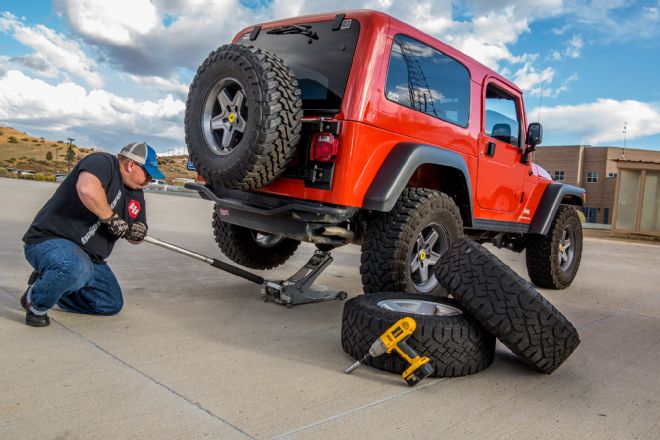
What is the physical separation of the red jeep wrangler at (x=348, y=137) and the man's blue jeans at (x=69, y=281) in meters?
0.97

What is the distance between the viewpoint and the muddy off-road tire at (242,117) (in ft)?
11.4

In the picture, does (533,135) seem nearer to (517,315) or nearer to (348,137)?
(348,137)

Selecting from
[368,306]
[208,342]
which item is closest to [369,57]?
[368,306]

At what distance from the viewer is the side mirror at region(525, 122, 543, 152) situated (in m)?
5.53

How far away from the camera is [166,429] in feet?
6.72

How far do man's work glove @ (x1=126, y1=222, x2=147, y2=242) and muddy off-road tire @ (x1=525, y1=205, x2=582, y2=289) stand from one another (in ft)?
13.6

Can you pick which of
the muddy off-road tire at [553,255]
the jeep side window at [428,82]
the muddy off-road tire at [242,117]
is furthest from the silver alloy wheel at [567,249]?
the muddy off-road tire at [242,117]

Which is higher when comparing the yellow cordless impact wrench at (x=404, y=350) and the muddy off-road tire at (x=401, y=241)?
the muddy off-road tire at (x=401, y=241)

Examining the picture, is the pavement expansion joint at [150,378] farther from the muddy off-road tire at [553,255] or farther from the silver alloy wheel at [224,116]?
the muddy off-road tire at [553,255]

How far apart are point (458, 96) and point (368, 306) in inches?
92.8

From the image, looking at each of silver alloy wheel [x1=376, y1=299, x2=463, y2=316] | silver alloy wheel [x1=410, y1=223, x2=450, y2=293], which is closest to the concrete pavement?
silver alloy wheel [x1=376, y1=299, x2=463, y2=316]

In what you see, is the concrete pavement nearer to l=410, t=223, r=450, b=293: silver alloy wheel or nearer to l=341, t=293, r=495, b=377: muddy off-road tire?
l=341, t=293, r=495, b=377: muddy off-road tire

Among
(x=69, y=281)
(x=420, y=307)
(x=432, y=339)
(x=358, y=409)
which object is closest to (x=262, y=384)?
(x=358, y=409)

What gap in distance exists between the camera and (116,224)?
3.42 m
